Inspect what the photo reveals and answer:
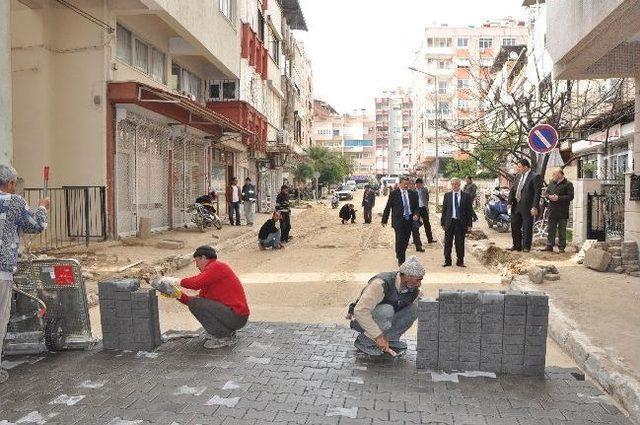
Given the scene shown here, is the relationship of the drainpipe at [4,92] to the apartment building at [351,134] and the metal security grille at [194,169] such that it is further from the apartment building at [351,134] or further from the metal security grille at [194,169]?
the apartment building at [351,134]

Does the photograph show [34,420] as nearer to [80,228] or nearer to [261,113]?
[80,228]

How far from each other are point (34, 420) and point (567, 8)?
1006cm

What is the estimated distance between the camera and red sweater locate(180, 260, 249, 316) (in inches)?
233

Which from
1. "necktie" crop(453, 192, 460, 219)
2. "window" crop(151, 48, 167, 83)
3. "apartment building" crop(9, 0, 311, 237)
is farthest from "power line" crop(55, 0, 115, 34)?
"necktie" crop(453, 192, 460, 219)

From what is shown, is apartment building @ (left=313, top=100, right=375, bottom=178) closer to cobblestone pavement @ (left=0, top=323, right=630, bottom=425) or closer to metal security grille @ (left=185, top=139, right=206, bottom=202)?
metal security grille @ (left=185, top=139, right=206, bottom=202)

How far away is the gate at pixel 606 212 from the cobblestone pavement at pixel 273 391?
8.13 m

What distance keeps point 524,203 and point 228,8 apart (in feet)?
55.8

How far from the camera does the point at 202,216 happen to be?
63.3 feet

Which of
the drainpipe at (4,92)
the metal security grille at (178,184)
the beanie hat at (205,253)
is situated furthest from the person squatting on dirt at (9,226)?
the metal security grille at (178,184)

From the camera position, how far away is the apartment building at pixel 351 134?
123250 mm

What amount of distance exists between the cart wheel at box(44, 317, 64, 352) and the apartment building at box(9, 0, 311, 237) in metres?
8.68

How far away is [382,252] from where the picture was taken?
48.9 feet

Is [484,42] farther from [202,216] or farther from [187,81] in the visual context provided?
[202,216]

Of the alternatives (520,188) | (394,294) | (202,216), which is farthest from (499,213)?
(394,294)
